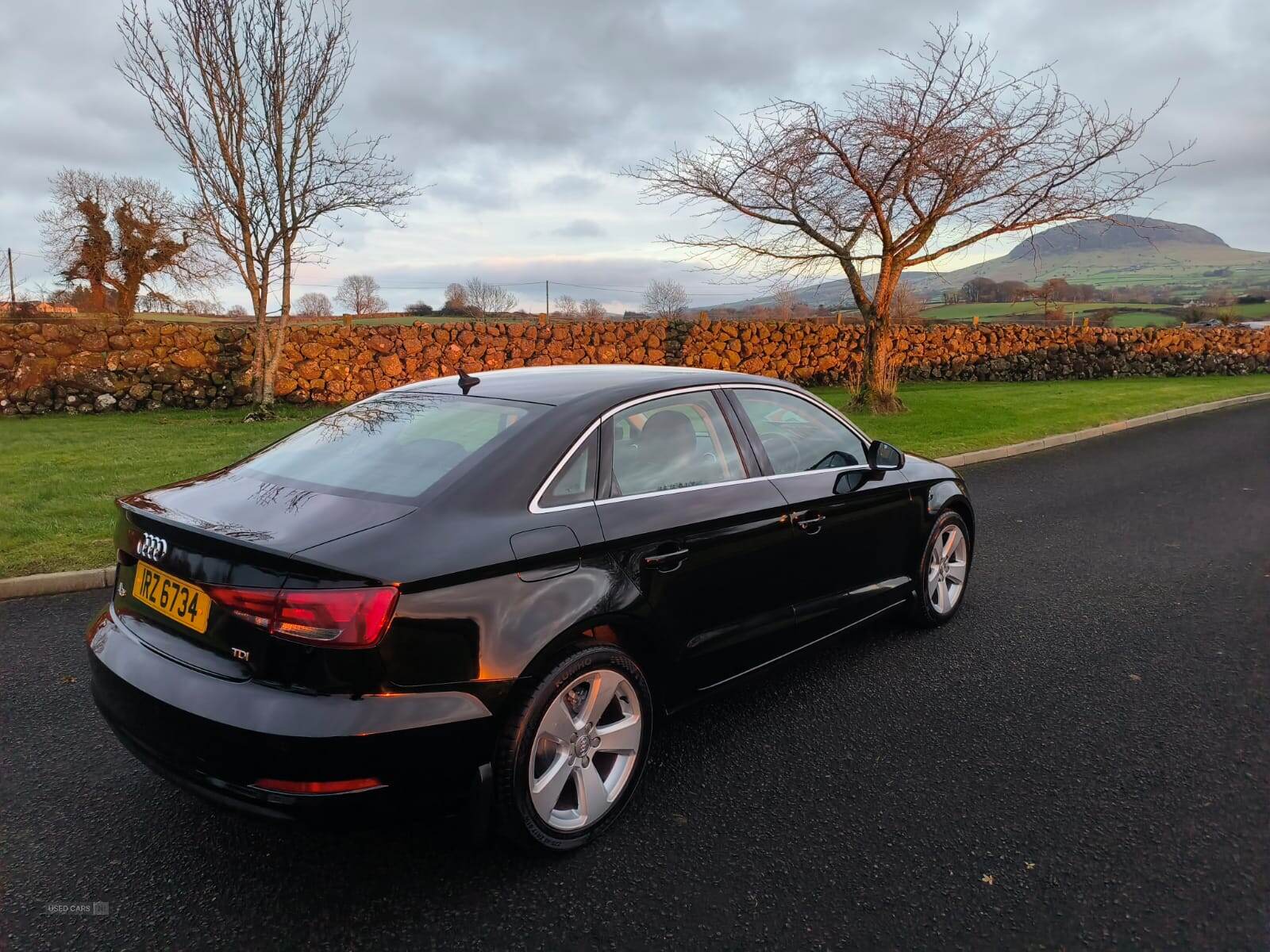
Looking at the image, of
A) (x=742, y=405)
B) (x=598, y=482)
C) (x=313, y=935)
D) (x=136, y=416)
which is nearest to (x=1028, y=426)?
(x=742, y=405)

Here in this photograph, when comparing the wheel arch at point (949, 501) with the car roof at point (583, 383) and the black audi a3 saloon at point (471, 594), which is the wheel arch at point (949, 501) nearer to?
the black audi a3 saloon at point (471, 594)

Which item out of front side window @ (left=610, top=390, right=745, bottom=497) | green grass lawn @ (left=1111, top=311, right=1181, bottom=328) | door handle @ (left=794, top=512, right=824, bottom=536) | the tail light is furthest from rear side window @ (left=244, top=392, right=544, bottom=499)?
green grass lawn @ (left=1111, top=311, right=1181, bottom=328)

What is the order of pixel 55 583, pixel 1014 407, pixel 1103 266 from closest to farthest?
pixel 55 583
pixel 1014 407
pixel 1103 266

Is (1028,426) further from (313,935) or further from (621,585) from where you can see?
(313,935)

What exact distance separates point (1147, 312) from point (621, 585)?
183 feet

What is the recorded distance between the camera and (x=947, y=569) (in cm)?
462

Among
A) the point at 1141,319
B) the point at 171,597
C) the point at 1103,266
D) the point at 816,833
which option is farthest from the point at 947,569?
the point at 1103,266

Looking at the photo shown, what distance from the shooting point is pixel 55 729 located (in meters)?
3.28

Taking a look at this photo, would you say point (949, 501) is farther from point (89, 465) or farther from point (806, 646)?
point (89, 465)

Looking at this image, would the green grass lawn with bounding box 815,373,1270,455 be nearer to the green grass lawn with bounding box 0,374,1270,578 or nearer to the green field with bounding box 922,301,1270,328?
the green grass lawn with bounding box 0,374,1270,578

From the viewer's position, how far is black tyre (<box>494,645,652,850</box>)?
7.75ft

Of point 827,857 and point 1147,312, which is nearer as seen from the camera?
point 827,857

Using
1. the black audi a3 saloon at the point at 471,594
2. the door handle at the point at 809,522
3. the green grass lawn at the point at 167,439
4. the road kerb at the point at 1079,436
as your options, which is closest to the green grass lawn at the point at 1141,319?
the green grass lawn at the point at 167,439

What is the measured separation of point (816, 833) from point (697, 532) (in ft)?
3.63
